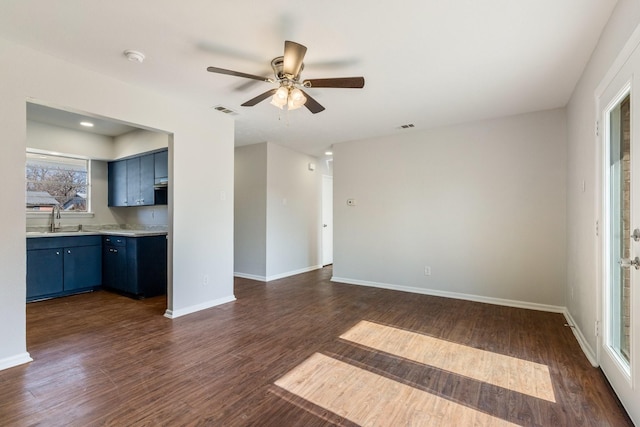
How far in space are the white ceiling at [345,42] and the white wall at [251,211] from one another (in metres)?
2.09

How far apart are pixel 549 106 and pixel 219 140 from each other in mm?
4168

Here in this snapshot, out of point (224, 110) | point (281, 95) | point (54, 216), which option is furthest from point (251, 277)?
point (281, 95)

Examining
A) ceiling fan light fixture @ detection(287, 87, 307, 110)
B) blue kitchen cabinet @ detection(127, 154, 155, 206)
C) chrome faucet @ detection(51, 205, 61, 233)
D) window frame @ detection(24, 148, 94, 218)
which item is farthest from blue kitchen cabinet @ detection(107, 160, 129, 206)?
ceiling fan light fixture @ detection(287, 87, 307, 110)

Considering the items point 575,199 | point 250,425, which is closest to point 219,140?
point 250,425

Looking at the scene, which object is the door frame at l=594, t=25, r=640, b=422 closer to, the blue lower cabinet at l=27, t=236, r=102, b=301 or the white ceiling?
the white ceiling

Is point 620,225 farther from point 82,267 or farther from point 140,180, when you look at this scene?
point 82,267

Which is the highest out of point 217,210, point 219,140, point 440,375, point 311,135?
point 311,135

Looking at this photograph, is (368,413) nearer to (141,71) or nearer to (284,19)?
(284,19)

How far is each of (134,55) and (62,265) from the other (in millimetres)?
3548

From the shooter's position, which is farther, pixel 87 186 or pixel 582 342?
pixel 87 186

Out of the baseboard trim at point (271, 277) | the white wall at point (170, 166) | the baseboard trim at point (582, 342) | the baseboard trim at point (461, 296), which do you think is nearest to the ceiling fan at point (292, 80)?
the white wall at point (170, 166)

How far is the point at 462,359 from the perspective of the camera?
2.49 m

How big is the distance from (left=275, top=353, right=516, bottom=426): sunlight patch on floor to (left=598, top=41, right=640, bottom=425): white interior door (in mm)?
881

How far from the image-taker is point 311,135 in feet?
16.3
